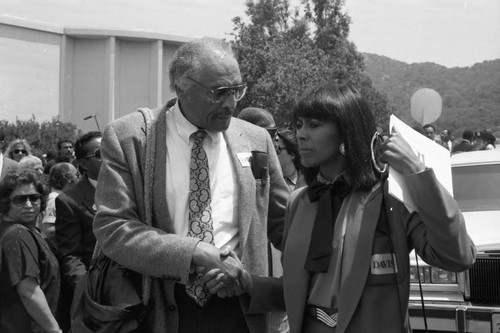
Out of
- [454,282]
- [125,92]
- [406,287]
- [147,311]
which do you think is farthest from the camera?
[125,92]

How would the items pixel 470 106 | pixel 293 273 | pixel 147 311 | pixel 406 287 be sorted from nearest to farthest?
pixel 406 287
pixel 293 273
pixel 147 311
pixel 470 106

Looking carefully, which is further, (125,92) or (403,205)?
(125,92)

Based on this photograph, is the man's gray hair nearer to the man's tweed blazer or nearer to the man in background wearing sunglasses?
the man's tweed blazer

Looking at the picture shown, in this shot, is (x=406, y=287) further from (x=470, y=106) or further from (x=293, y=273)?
(x=470, y=106)

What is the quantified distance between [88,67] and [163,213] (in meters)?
53.6

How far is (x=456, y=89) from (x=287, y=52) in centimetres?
4525

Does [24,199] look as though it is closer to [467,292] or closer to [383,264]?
[383,264]

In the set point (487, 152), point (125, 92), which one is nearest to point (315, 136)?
point (487, 152)

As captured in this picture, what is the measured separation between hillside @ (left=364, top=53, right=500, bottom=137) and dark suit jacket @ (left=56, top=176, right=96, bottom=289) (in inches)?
1029

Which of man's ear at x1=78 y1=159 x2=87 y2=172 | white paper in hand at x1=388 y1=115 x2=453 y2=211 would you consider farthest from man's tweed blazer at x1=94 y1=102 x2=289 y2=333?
man's ear at x1=78 y1=159 x2=87 y2=172

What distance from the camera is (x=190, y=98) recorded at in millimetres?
3562

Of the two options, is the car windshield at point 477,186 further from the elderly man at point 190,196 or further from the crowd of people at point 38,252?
the elderly man at point 190,196

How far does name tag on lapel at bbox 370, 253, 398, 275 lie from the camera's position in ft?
9.25

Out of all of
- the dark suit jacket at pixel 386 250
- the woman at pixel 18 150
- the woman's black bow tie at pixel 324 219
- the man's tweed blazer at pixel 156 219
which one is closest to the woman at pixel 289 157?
the man's tweed blazer at pixel 156 219
